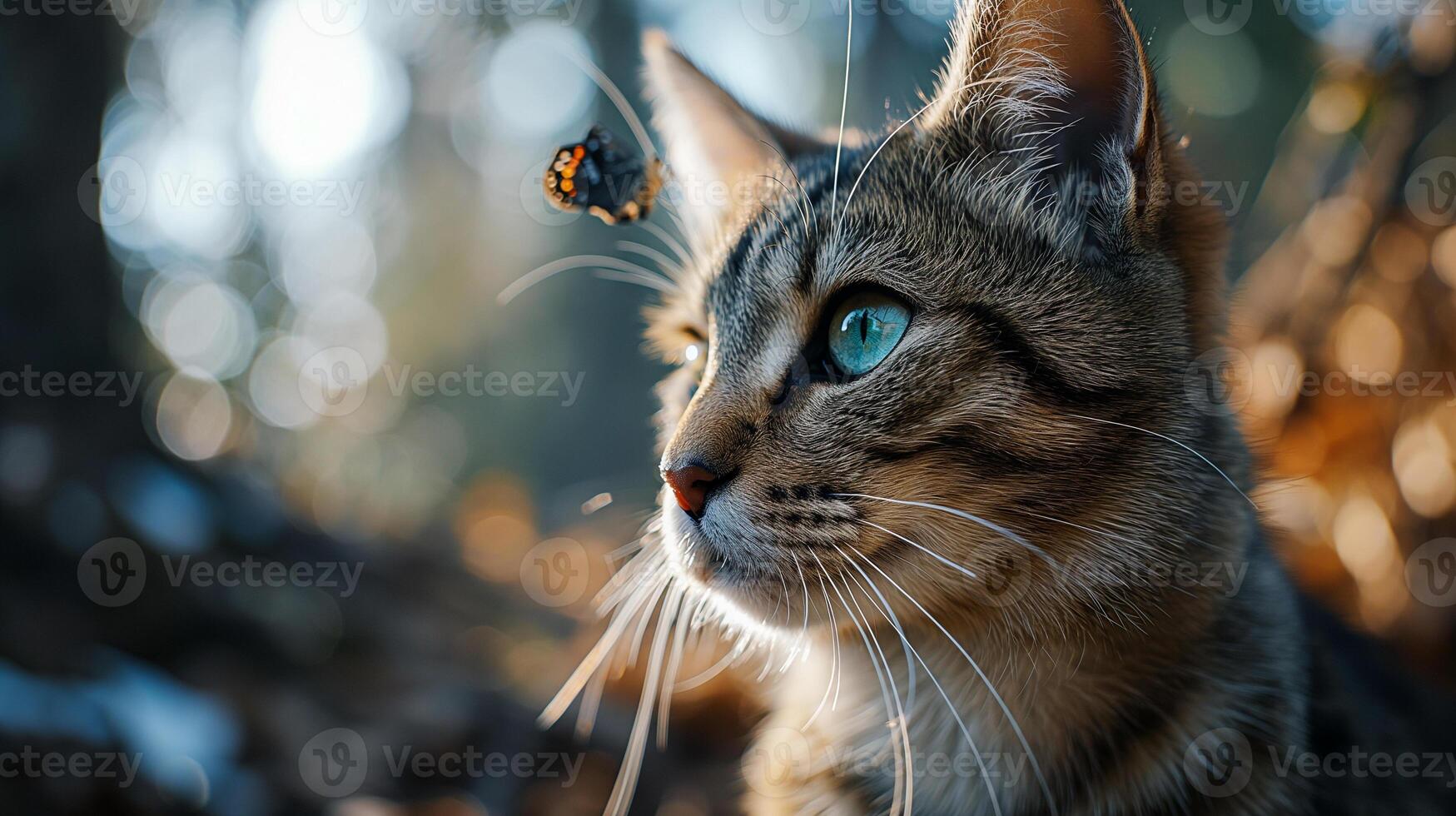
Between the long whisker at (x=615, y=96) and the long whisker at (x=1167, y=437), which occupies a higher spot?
the long whisker at (x=615, y=96)

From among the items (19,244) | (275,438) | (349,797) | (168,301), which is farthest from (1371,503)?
(275,438)

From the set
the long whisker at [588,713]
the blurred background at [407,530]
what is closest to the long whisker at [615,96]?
the blurred background at [407,530]

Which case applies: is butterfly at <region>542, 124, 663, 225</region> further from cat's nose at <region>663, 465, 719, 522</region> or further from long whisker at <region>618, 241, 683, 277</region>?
cat's nose at <region>663, 465, 719, 522</region>

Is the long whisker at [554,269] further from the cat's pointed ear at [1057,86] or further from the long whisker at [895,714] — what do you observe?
the long whisker at [895,714]

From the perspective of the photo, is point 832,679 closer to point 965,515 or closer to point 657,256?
point 965,515

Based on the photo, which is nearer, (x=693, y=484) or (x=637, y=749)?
(x=693, y=484)

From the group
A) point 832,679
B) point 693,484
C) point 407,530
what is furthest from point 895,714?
point 407,530

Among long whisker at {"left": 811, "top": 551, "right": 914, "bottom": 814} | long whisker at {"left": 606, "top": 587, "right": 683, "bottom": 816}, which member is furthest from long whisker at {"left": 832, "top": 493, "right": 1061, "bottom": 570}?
long whisker at {"left": 606, "top": 587, "right": 683, "bottom": 816}
